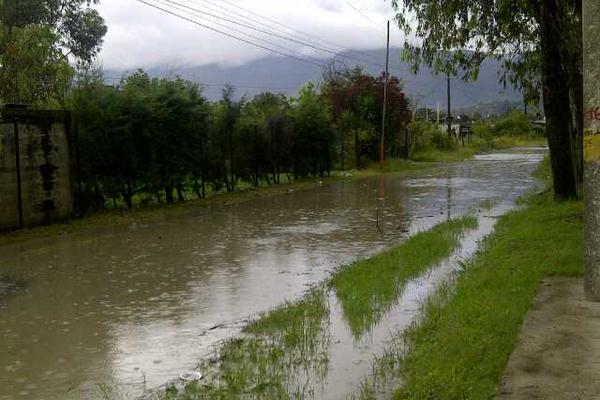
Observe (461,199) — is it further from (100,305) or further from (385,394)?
(385,394)

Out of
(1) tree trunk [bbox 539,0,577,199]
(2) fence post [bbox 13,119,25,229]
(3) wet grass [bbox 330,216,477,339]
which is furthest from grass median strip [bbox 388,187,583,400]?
(2) fence post [bbox 13,119,25,229]

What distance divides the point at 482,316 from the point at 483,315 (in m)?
0.04

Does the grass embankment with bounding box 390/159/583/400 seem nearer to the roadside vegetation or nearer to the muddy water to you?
the muddy water

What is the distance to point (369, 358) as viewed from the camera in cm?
621

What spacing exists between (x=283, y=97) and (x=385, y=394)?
25037 millimetres

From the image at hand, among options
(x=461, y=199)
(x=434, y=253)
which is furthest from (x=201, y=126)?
(x=434, y=253)

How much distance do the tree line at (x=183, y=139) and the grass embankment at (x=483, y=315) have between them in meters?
10.0

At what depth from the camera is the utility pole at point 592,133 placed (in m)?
6.02

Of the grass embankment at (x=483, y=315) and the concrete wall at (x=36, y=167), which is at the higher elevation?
the concrete wall at (x=36, y=167)

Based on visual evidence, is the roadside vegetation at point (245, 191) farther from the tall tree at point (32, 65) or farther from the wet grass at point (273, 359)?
the wet grass at point (273, 359)

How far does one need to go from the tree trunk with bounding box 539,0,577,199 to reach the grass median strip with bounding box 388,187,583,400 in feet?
12.7

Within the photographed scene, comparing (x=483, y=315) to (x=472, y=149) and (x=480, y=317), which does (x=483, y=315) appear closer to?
(x=480, y=317)

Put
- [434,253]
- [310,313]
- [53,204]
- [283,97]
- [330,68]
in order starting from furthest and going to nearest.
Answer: [330,68] < [283,97] < [53,204] < [434,253] < [310,313]

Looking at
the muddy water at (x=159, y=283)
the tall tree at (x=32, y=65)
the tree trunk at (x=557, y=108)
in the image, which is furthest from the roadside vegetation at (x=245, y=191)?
the tree trunk at (x=557, y=108)
